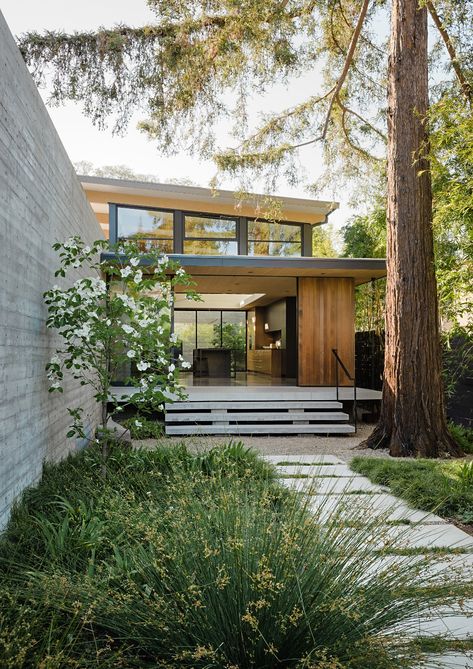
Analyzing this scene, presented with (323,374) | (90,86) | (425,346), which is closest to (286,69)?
(90,86)

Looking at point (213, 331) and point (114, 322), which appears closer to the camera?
point (114, 322)

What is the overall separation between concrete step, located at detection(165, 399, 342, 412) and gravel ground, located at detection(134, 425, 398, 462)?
26.5 inches

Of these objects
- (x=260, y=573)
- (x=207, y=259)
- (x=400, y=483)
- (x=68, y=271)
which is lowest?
(x=400, y=483)

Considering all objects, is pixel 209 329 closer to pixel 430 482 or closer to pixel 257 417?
pixel 257 417

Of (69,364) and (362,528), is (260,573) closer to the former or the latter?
(362,528)

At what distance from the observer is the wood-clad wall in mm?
12508

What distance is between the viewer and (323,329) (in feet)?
41.3

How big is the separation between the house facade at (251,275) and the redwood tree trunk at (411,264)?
2.71 metres

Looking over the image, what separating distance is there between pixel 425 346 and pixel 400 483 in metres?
3.31

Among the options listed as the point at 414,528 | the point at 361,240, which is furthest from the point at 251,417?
the point at 361,240

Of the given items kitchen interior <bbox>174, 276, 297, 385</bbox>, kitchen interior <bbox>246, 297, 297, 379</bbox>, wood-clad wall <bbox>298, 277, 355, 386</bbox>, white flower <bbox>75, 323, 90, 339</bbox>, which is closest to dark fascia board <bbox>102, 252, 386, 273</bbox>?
wood-clad wall <bbox>298, 277, 355, 386</bbox>

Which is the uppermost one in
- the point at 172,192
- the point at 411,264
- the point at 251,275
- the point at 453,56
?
the point at 453,56

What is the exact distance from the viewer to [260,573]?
196 cm

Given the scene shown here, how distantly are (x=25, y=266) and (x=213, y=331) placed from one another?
1577 cm
